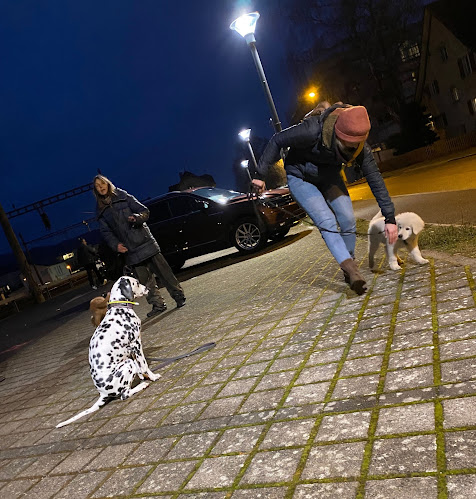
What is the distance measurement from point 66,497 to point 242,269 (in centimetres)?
700

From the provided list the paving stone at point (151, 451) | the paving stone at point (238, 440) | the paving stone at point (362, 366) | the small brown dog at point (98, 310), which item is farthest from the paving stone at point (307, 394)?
the small brown dog at point (98, 310)

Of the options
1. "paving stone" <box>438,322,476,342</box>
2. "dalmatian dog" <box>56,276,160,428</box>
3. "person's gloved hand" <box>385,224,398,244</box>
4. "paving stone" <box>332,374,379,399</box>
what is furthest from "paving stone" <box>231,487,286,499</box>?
"person's gloved hand" <box>385,224,398,244</box>

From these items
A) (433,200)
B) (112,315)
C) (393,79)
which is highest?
(393,79)

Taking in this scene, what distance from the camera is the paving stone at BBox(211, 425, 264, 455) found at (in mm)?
2488

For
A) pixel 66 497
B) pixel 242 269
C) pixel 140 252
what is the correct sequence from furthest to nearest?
pixel 242 269, pixel 140 252, pixel 66 497

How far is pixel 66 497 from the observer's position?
104 inches

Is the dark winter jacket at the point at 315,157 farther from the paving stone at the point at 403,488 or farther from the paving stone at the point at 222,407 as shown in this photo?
the paving stone at the point at 403,488

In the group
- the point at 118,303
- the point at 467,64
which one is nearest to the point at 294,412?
the point at 118,303

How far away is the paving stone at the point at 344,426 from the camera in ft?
7.33

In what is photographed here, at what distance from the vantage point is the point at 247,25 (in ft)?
39.0

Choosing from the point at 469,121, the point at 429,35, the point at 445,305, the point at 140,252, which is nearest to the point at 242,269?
the point at 140,252

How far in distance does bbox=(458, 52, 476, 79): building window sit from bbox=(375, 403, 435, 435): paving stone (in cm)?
3391

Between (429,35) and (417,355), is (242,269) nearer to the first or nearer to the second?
(417,355)

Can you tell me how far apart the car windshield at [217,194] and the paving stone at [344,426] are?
388 inches
